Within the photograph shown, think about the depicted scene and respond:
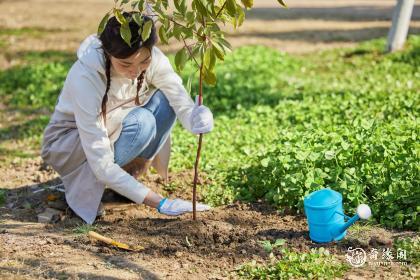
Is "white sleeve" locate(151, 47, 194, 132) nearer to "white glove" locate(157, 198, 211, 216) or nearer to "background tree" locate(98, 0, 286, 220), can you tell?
"white glove" locate(157, 198, 211, 216)

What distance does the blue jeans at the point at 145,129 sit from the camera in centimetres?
413

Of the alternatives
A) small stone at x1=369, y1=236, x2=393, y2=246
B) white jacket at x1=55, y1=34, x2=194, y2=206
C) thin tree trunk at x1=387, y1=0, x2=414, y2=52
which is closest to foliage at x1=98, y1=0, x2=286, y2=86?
white jacket at x1=55, y1=34, x2=194, y2=206

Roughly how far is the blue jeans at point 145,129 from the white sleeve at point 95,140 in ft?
Answer: 0.72

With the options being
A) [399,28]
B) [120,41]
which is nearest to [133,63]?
[120,41]

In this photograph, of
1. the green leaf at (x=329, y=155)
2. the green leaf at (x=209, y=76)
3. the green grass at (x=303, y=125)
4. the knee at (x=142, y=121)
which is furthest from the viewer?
the knee at (x=142, y=121)

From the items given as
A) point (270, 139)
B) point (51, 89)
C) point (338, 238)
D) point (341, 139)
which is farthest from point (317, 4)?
point (338, 238)

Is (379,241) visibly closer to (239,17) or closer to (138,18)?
(239,17)

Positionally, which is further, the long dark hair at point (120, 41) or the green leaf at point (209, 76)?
the long dark hair at point (120, 41)

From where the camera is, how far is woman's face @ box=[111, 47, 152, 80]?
3.63m

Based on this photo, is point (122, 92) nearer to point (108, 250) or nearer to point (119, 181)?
point (119, 181)

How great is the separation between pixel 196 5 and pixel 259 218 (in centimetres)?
135

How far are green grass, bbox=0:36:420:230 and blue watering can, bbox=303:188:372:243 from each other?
37 cm

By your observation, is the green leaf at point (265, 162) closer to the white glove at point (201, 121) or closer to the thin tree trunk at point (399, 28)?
the white glove at point (201, 121)

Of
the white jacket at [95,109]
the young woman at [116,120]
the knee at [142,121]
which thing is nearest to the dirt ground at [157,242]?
the young woman at [116,120]
